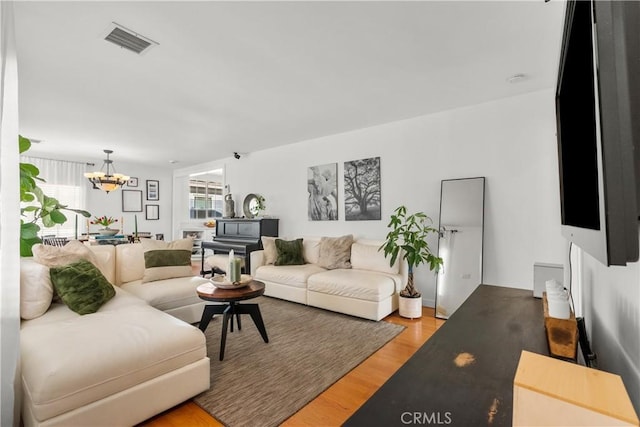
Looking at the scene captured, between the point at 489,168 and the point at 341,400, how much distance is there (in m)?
3.04

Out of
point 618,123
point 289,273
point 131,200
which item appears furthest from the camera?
point 131,200

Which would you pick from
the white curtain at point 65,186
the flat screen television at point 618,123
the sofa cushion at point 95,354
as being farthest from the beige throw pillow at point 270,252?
the white curtain at point 65,186

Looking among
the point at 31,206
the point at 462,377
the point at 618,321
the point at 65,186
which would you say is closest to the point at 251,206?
the point at 31,206

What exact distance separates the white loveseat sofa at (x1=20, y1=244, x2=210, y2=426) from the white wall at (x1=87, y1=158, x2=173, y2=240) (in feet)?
→ 18.4

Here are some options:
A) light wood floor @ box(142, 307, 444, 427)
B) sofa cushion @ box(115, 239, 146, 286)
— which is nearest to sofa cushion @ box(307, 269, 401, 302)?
light wood floor @ box(142, 307, 444, 427)

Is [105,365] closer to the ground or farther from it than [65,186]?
closer to the ground

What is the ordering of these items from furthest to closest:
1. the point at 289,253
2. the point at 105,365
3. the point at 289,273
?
the point at 289,253, the point at 289,273, the point at 105,365

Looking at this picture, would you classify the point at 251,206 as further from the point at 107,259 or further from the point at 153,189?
the point at 153,189

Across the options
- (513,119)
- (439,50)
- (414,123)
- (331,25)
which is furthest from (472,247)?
(331,25)

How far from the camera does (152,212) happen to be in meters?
7.83

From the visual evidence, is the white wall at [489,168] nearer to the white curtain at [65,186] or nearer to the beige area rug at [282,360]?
the beige area rug at [282,360]

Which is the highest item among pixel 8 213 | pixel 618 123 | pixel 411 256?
pixel 618 123

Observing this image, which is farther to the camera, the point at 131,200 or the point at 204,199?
the point at 204,199

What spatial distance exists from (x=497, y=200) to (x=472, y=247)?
0.63 meters
